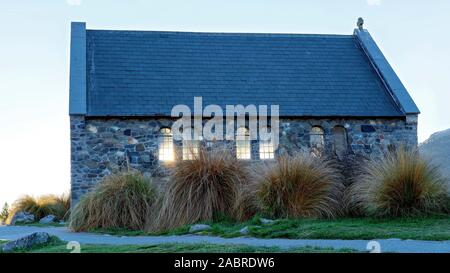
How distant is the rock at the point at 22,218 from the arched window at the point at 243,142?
24.9 feet

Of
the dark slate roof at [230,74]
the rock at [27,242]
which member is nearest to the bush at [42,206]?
the dark slate roof at [230,74]

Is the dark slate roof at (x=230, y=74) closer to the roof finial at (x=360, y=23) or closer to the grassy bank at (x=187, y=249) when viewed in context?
the roof finial at (x=360, y=23)

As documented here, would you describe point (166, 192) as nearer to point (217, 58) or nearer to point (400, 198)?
point (400, 198)

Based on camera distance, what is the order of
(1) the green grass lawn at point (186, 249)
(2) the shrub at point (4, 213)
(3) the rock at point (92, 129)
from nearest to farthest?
(1) the green grass lawn at point (186, 249), (3) the rock at point (92, 129), (2) the shrub at point (4, 213)

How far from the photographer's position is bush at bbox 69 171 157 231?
1568 centimetres

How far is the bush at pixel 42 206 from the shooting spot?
2495 cm

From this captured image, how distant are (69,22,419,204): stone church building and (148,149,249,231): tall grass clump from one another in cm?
734

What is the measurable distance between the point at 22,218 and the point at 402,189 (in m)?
14.6

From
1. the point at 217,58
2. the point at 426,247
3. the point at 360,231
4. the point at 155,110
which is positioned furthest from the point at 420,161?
the point at 217,58

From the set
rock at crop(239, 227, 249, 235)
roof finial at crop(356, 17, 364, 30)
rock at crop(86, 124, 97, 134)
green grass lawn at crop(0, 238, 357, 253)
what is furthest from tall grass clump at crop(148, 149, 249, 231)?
roof finial at crop(356, 17, 364, 30)

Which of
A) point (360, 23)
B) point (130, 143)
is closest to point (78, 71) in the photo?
point (130, 143)

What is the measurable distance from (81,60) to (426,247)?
1774 cm

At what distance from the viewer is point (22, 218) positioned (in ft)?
79.5

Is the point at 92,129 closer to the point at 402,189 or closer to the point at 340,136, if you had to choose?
the point at 340,136
